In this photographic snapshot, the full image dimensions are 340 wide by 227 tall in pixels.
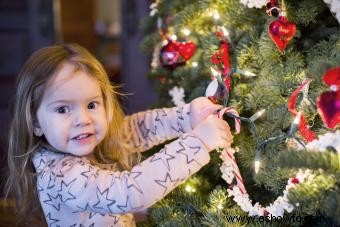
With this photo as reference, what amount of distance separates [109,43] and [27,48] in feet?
4.58

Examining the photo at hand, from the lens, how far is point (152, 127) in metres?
1.15

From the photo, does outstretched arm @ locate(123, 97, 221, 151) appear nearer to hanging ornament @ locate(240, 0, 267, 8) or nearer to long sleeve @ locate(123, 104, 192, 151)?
long sleeve @ locate(123, 104, 192, 151)

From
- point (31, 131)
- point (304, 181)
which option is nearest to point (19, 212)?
point (31, 131)

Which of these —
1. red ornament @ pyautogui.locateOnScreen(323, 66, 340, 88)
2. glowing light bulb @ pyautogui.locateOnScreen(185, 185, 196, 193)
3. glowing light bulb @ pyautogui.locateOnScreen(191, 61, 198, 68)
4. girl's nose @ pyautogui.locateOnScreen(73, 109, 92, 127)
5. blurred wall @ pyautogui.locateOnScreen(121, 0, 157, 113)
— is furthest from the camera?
blurred wall @ pyautogui.locateOnScreen(121, 0, 157, 113)

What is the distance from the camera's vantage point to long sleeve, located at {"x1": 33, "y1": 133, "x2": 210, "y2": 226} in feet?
2.82

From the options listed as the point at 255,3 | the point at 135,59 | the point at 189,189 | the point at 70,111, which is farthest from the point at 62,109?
the point at 135,59

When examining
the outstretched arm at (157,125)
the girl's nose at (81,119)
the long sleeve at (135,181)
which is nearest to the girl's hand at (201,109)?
the outstretched arm at (157,125)

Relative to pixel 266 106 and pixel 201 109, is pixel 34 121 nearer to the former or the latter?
pixel 201 109

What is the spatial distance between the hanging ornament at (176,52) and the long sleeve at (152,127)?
0.49ft

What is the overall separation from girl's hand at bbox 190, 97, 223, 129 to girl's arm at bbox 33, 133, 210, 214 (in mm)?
122

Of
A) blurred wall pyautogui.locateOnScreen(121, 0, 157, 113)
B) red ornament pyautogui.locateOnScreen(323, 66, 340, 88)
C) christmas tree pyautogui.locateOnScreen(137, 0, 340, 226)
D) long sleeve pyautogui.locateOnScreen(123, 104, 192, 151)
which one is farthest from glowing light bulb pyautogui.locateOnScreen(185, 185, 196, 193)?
blurred wall pyautogui.locateOnScreen(121, 0, 157, 113)

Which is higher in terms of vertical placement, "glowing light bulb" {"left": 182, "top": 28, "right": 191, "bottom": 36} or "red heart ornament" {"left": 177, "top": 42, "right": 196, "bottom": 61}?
"glowing light bulb" {"left": 182, "top": 28, "right": 191, "bottom": 36}

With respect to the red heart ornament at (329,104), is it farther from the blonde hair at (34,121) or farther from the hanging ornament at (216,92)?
the blonde hair at (34,121)

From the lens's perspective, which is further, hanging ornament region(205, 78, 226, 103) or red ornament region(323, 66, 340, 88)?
hanging ornament region(205, 78, 226, 103)
